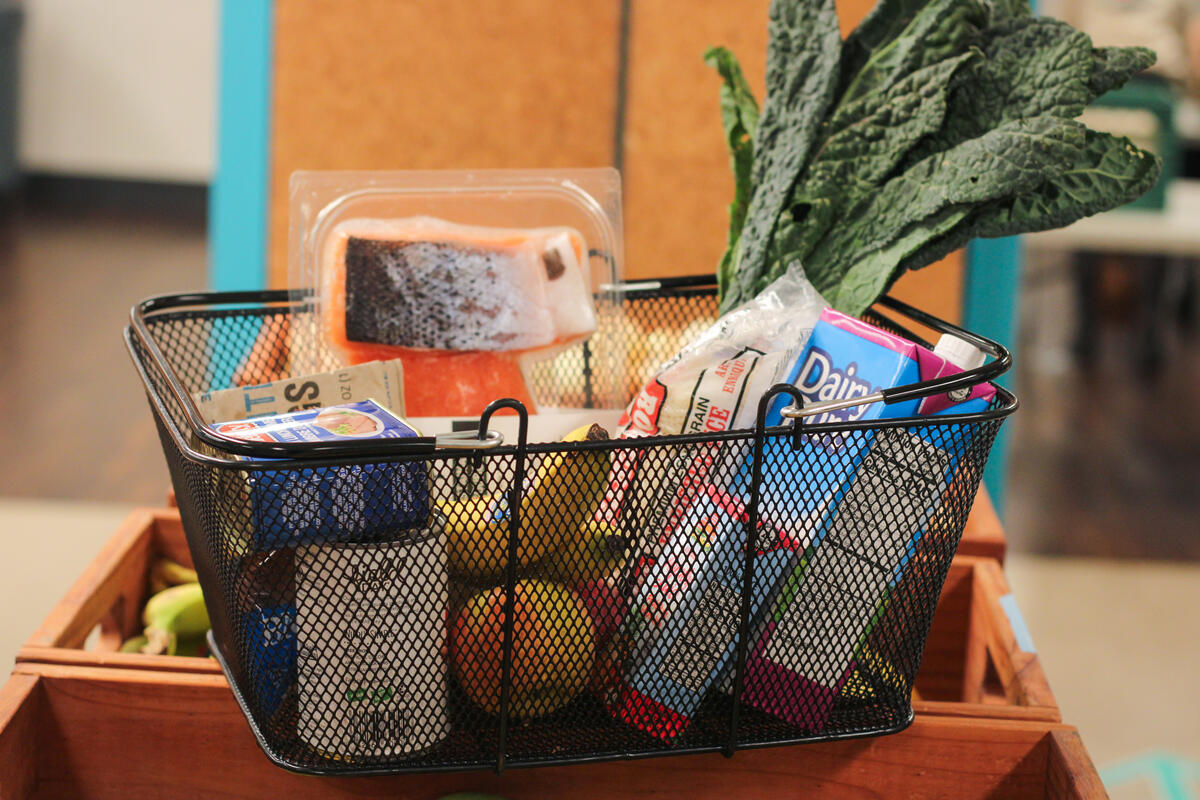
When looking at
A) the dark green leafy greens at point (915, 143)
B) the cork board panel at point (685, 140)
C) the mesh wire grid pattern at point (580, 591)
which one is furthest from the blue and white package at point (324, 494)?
the cork board panel at point (685, 140)

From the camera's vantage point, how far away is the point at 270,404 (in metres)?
0.61

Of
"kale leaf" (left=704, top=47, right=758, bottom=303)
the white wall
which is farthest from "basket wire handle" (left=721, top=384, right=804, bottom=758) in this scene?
the white wall

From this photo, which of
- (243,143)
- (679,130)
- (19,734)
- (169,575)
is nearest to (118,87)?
(243,143)

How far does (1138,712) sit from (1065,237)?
1427 millimetres

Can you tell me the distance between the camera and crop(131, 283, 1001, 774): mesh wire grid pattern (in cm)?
50

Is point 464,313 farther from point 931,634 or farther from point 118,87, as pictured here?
point 118,87

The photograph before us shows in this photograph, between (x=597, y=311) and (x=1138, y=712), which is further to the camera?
(x=1138, y=712)

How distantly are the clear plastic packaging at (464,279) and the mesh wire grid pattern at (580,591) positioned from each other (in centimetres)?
15

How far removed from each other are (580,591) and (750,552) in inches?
3.1

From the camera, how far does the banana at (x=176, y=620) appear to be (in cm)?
75

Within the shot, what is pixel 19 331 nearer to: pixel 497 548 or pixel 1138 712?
pixel 1138 712

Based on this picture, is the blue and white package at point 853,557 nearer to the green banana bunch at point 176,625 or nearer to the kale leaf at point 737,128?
the kale leaf at point 737,128

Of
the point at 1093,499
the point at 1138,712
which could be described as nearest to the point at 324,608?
the point at 1138,712

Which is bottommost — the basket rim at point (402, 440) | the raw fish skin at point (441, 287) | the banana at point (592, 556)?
the banana at point (592, 556)
